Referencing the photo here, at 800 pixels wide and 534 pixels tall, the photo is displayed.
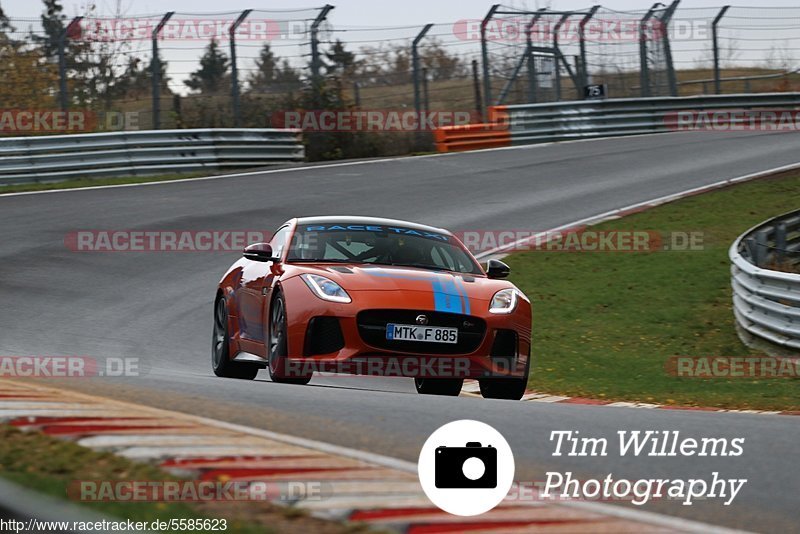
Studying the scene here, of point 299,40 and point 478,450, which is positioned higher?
point 299,40

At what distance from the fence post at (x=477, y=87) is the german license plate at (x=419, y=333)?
23508 mm

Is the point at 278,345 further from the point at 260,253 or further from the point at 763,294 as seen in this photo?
the point at 763,294

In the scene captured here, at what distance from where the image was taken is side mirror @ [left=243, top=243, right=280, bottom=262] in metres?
9.14

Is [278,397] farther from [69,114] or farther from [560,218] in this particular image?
[69,114]

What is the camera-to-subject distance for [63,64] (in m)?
25.6

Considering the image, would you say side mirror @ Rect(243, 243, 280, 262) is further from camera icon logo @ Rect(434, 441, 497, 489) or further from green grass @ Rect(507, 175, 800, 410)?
camera icon logo @ Rect(434, 441, 497, 489)

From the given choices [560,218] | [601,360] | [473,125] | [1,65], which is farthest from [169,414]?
[473,125]

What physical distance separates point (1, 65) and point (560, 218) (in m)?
12.5

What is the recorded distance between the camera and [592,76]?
3269cm

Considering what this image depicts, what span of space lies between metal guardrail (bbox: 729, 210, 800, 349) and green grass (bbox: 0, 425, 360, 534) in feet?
27.1

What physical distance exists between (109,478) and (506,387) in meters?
4.79

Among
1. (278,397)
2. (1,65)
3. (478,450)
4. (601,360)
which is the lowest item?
(601,360)

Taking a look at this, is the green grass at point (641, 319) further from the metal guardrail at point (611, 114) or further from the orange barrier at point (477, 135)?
the metal guardrail at point (611, 114)

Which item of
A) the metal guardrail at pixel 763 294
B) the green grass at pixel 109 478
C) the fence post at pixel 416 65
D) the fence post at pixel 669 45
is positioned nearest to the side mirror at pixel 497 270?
the metal guardrail at pixel 763 294
